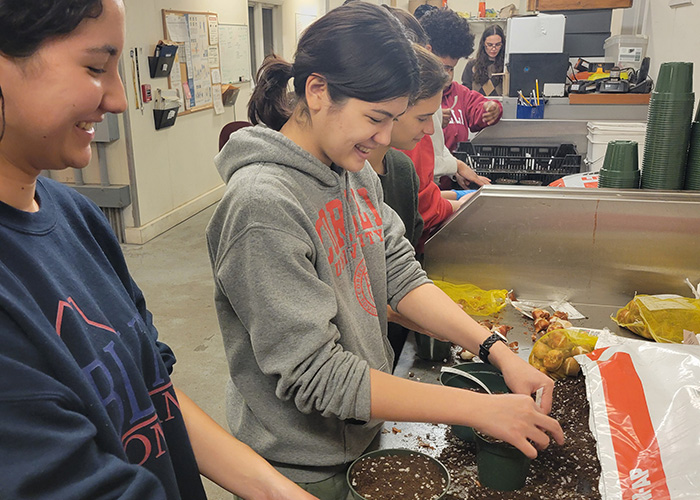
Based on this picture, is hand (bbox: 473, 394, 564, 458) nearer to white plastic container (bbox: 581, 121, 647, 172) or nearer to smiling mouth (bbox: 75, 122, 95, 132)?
smiling mouth (bbox: 75, 122, 95, 132)

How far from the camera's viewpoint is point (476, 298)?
1.74 meters

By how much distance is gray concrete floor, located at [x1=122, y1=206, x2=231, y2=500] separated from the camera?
297 centimetres

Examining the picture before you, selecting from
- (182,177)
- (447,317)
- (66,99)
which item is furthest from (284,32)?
(66,99)

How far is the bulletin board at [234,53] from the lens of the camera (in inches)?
244

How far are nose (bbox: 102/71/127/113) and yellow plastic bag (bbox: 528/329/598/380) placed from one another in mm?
1054

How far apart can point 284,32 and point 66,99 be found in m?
7.50

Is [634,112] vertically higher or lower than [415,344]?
higher

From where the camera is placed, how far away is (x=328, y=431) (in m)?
1.08

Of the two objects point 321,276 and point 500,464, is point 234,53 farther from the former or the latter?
point 500,464

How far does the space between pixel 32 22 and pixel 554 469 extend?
1012 millimetres

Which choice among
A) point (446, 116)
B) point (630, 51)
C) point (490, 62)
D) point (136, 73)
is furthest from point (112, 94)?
point (490, 62)

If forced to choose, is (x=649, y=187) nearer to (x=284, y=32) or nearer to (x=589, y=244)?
(x=589, y=244)

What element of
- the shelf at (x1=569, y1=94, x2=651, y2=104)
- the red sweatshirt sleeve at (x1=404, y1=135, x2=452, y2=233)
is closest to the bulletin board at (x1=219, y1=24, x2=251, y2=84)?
the shelf at (x1=569, y1=94, x2=651, y2=104)

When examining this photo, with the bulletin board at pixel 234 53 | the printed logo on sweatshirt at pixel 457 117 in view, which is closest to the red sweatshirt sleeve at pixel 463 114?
the printed logo on sweatshirt at pixel 457 117
